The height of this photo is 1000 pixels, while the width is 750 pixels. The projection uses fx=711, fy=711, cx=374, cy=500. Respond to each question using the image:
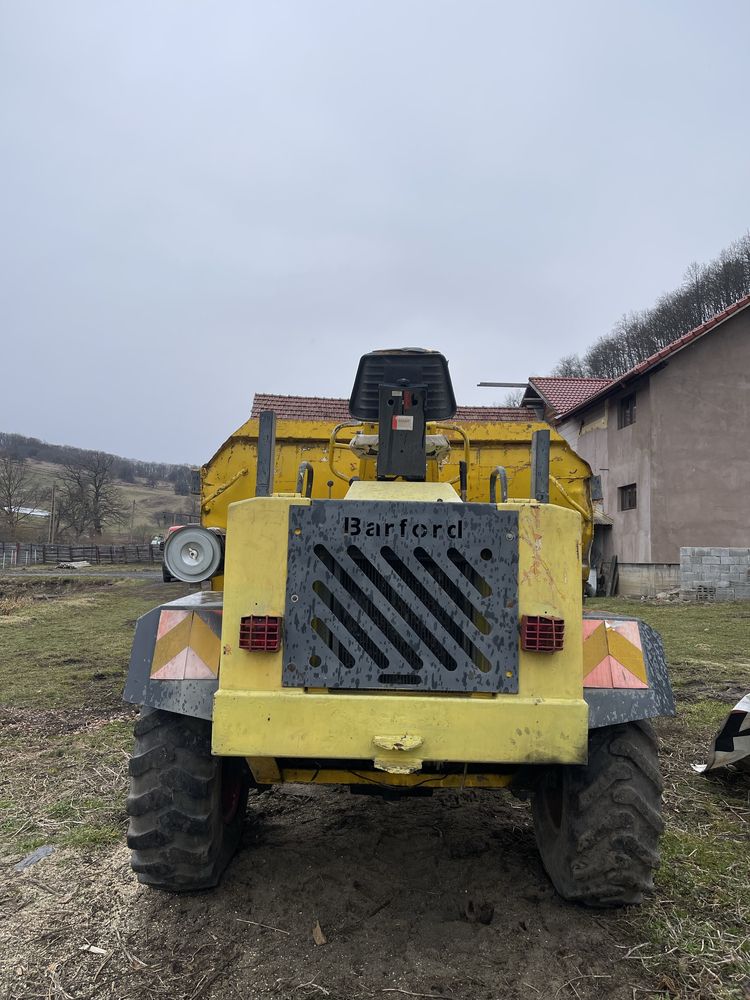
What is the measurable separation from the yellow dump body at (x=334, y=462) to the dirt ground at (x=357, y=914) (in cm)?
174

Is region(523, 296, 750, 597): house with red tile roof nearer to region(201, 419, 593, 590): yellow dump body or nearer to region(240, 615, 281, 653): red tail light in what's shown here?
region(201, 419, 593, 590): yellow dump body

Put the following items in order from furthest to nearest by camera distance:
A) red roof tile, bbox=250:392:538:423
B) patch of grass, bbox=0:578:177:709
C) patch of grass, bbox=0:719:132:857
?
red roof tile, bbox=250:392:538:423
patch of grass, bbox=0:578:177:709
patch of grass, bbox=0:719:132:857

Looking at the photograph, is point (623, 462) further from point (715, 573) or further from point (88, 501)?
point (88, 501)

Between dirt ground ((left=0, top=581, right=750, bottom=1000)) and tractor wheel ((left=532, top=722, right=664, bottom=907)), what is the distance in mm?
190

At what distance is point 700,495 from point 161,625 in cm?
1907

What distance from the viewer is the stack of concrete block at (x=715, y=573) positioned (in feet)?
60.7

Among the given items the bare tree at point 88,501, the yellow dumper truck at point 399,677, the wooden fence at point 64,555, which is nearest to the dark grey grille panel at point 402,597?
the yellow dumper truck at point 399,677

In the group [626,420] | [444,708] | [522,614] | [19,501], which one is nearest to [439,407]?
[522,614]

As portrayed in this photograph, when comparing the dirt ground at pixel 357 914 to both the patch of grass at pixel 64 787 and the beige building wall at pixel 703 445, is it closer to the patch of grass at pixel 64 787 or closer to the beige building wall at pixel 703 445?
the patch of grass at pixel 64 787

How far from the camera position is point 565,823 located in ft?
9.87

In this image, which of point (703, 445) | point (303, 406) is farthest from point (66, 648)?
point (703, 445)

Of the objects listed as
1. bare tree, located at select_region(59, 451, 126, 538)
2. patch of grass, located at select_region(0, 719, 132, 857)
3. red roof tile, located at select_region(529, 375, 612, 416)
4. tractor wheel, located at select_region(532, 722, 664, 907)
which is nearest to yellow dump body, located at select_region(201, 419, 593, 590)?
patch of grass, located at select_region(0, 719, 132, 857)

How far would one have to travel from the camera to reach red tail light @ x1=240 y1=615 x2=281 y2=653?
2.71m

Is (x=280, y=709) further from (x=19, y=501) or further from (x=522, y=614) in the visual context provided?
(x=19, y=501)
